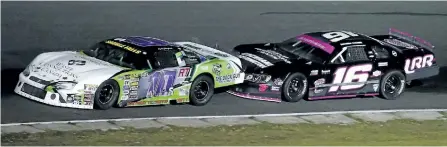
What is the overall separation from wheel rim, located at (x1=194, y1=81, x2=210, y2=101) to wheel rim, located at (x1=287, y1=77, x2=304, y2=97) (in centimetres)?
140

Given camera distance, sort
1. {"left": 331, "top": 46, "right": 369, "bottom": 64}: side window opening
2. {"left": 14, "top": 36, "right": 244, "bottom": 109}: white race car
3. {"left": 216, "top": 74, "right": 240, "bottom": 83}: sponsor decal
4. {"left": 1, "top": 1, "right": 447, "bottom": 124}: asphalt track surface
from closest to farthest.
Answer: {"left": 14, "top": 36, "right": 244, "bottom": 109}: white race car
{"left": 1, "top": 1, "right": 447, "bottom": 124}: asphalt track surface
{"left": 216, "top": 74, "right": 240, "bottom": 83}: sponsor decal
{"left": 331, "top": 46, "right": 369, "bottom": 64}: side window opening

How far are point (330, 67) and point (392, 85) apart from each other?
135 cm

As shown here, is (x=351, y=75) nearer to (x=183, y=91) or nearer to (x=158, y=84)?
(x=183, y=91)

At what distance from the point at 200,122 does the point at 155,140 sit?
120 centimetres

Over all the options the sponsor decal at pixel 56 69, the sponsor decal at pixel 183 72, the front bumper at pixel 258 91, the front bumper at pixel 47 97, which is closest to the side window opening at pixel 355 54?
the front bumper at pixel 258 91

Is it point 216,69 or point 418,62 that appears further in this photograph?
point 418,62

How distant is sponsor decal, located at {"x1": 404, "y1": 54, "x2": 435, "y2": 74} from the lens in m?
16.2

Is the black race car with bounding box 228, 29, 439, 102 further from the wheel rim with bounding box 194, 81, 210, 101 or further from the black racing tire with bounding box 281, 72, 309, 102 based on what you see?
the wheel rim with bounding box 194, 81, 210, 101

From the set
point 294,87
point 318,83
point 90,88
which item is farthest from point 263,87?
point 90,88

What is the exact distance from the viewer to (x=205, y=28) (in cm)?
1917

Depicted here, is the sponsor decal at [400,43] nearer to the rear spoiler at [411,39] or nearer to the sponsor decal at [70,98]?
the rear spoiler at [411,39]

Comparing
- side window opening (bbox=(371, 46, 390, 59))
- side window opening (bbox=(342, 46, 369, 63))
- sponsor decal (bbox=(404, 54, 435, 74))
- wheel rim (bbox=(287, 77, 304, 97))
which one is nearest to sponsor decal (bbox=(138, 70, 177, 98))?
wheel rim (bbox=(287, 77, 304, 97))

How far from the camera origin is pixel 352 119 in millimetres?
15250

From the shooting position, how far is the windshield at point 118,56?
14.5 m
